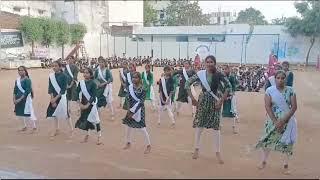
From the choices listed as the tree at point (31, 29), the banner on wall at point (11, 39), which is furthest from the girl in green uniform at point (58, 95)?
the tree at point (31, 29)

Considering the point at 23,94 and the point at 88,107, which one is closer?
the point at 88,107

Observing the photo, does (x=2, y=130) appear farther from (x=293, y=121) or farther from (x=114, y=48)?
(x=114, y=48)

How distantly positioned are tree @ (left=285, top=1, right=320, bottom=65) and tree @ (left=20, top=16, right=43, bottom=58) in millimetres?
21212

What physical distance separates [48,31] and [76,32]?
4936 millimetres

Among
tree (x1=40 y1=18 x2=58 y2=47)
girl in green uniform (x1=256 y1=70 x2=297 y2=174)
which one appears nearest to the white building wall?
tree (x1=40 y1=18 x2=58 y2=47)

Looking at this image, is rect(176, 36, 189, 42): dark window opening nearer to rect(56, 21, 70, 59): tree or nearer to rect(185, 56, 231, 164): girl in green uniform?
rect(56, 21, 70, 59): tree

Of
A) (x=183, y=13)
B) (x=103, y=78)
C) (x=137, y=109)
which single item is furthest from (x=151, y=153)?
(x=183, y=13)

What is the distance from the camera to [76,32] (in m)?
44.9

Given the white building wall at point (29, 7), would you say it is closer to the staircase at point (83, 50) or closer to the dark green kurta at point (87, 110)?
the staircase at point (83, 50)

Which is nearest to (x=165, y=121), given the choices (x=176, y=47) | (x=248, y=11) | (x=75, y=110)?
(x=75, y=110)

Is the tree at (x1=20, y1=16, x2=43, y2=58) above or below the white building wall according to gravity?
below

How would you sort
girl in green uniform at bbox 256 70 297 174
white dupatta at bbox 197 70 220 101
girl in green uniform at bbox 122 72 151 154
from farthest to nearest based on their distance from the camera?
girl in green uniform at bbox 122 72 151 154, white dupatta at bbox 197 70 220 101, girl in green uniform at bbox 256 70 297 174

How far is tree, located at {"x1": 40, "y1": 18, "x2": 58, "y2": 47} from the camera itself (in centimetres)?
3991

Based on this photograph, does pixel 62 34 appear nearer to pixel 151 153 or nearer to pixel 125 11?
pixel 125 11
